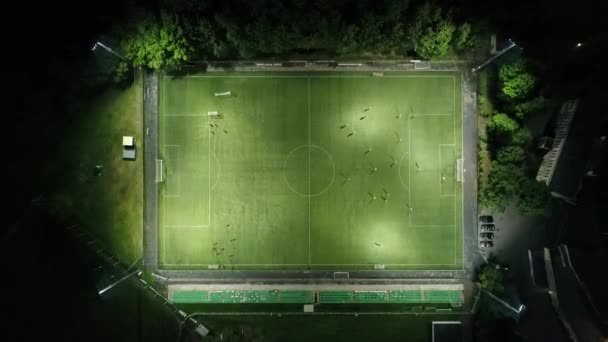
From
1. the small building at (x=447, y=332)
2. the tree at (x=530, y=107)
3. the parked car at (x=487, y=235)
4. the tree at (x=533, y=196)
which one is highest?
the tree at (x=530, y=107)

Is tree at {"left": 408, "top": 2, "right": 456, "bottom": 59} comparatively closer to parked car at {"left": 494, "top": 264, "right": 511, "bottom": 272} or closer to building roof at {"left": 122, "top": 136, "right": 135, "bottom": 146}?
parked car at {"left": 494, "top": 264, "right": 511, "bottom": 272}

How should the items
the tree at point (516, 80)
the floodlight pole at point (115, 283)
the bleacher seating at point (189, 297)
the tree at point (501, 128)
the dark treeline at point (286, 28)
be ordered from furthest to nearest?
1. the bleacher seating at point (189, 297)
2. the floodlight pole at point (115, 283)
3. the tree at point (501, 128)
4. the tree at point (516, 80)
5. the dark treeline at point (286, 28)

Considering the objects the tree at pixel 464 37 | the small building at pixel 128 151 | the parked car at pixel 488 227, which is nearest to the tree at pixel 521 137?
the parked car at pixel 488 227

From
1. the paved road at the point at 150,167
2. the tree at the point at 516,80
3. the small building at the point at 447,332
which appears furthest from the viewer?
the paved road at the point at 150,167

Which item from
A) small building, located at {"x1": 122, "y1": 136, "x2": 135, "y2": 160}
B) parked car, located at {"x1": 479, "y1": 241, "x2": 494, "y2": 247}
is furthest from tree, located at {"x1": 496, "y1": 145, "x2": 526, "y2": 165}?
small building, located at {"x1": 122, "y1": 136, "x2": 135, "y2": 160}

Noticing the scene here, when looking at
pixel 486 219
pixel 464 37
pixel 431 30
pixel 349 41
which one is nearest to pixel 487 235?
pixel 486 219

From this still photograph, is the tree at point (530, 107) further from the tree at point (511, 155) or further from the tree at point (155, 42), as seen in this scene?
the tree at point (155, 42)
